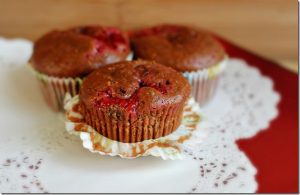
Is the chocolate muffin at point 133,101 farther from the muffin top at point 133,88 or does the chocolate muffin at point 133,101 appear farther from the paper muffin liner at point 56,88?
the paper muffin liner at point 56,88

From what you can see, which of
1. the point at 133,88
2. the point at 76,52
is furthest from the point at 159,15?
the point at 133,88

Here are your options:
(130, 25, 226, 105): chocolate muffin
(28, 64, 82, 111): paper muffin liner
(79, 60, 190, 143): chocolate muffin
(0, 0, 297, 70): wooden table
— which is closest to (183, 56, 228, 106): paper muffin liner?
(130, 25, 226, 105): chocolate muffin

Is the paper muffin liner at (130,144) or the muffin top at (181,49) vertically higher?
the muffin top at (181,49)

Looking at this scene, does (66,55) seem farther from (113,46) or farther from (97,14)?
(97,14)

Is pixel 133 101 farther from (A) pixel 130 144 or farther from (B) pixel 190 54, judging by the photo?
(B) pixel 190 54

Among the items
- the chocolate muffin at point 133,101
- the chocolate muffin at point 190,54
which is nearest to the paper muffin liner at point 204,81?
the chocolate muffin at point 190,54

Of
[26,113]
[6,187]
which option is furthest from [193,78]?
[6,187]

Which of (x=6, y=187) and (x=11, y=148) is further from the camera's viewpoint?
(x=11, y=148)
